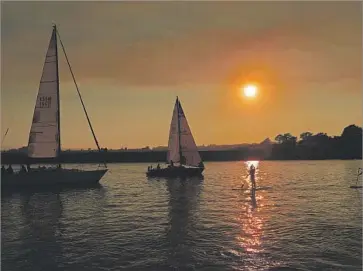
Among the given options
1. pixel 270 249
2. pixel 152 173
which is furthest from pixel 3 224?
pixel 152 173

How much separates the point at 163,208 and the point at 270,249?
715 inches

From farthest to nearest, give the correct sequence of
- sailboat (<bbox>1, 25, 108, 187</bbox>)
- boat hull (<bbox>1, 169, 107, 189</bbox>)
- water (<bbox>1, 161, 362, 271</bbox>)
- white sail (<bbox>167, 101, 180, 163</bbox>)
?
1. white sail (<bbox>167, 101, 180, 163</bbox>)
2. sailboat (<bbox>1, 25, 108, 187</bbox>)
3. boat hull (<bbox>1, 169, 107, 189</bbox>)
4. water (<bbox>1, 161, 362, 271</bbox>)

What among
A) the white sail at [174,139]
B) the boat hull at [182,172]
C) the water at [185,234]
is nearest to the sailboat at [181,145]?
the white sail at [174,139]

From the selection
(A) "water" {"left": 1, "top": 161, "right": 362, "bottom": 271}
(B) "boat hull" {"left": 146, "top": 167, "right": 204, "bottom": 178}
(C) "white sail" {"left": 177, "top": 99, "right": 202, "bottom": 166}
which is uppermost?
(C) "white sail" {"left": 177, "top": 99, "right": 202, "bottom": 166}

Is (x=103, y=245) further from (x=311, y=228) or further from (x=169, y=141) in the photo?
(x=169, y=141)

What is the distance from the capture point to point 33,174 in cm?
5422

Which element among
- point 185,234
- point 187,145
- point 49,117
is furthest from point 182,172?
point 185,234

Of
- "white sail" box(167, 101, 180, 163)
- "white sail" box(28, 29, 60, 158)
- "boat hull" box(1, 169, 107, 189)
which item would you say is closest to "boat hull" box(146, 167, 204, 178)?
"white sail" box(167, 101, 180, 163)

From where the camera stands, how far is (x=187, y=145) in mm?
77500

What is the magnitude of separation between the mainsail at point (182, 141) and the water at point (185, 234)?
113 feet

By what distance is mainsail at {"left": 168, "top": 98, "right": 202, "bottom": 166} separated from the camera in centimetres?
7744

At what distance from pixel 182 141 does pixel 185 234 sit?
52289mm

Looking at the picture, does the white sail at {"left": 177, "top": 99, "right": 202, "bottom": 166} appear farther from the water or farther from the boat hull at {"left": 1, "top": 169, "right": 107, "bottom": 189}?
the water

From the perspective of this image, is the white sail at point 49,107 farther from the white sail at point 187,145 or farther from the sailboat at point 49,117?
the white sail at point 187,145
